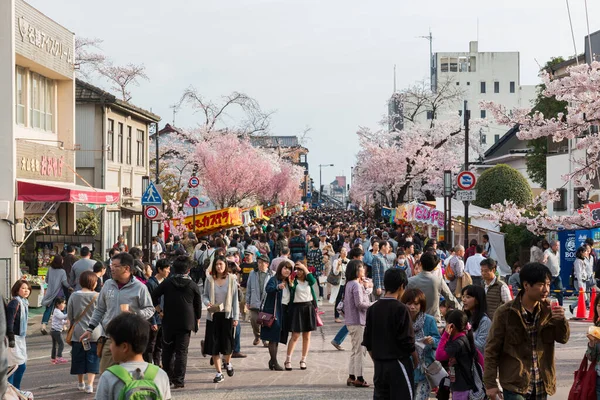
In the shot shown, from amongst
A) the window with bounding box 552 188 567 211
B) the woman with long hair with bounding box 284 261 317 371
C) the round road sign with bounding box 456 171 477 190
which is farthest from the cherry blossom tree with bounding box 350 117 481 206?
the woman with long hair with bounding box 284 261 317 371

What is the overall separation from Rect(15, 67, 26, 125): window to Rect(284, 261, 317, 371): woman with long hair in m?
12.4

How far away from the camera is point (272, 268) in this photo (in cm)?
1691

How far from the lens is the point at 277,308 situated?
12586mm

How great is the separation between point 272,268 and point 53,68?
1064cm

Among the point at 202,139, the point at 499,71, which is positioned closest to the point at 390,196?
Result: the point at 202,139

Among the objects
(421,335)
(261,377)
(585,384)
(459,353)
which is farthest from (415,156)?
(585,384)

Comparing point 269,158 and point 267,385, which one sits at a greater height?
point 269,158

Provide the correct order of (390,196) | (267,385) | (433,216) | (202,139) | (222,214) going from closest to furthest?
(267,385) < (433,216) < (222,214) < (202,139) < (390,196)

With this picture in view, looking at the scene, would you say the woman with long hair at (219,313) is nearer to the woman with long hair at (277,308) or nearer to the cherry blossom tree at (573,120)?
the woman with long hair at (277,308)

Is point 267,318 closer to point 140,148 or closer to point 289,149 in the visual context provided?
point 140,148

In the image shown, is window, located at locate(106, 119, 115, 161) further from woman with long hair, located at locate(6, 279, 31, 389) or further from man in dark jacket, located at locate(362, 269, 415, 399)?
man in dark jacket, located at locate(362, 269, 415, 399)

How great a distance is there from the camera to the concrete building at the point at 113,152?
30.3 metres

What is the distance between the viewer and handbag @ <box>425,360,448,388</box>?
7.92m

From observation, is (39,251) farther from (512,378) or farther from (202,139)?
(202,139)
